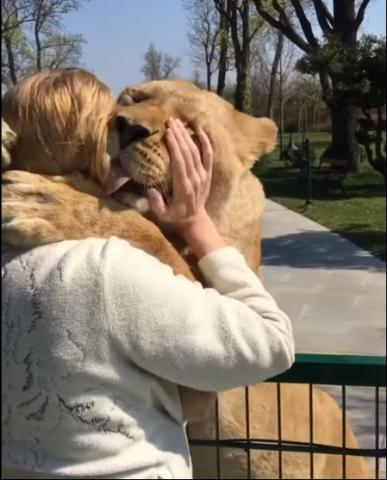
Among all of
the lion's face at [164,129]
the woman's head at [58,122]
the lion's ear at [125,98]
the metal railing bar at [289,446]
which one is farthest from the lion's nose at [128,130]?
the metal railing bar at [289,446]

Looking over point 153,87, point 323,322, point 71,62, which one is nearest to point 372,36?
point 153,87

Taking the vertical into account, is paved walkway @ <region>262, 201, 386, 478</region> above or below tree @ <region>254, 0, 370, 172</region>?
below

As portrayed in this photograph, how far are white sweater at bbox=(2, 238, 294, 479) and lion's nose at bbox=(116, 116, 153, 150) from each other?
1.01 ft

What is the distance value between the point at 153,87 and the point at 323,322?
605cm

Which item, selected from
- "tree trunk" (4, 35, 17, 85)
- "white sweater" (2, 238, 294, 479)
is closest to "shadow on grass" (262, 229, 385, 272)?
"tree trunk" (4, 35, 17, 85)

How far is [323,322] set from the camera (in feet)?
25.6

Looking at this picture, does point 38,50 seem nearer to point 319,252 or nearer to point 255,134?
point 255,134

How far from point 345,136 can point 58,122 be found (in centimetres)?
168

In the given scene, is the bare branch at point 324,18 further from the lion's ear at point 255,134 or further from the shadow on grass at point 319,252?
the shadow on grass at point 319,252

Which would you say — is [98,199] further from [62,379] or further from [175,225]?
[62,379]

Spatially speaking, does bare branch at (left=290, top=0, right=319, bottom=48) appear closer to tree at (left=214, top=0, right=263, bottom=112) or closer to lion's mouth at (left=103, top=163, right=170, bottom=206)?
tree at (left=214, top=0, right=263, bottom=112)

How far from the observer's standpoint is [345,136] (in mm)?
2949

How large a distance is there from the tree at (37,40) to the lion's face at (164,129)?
166 mm

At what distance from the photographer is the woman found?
4.40 feet
